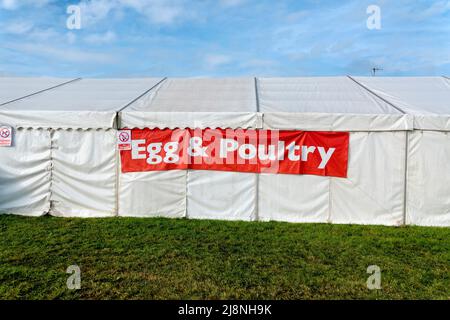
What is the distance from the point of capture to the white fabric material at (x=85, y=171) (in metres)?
6.71

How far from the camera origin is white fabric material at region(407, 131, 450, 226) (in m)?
6.21

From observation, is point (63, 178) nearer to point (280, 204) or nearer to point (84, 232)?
Answer: point (84, 232)

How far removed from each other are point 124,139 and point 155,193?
127cm

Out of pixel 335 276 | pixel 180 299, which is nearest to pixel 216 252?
pixel 180 299

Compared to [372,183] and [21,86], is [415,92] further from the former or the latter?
[21,86]

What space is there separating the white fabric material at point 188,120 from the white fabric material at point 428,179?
3.08 meters

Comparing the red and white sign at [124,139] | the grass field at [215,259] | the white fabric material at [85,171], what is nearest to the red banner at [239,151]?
the red and white sign at [124,139]

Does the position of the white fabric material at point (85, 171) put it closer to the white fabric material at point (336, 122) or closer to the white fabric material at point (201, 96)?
the white fabric material at point (201, 96)

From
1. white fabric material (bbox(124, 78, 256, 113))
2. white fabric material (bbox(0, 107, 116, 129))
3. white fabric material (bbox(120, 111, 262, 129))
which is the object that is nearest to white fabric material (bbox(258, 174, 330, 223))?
white fabric material (bbox(120, 111, 262, 129))

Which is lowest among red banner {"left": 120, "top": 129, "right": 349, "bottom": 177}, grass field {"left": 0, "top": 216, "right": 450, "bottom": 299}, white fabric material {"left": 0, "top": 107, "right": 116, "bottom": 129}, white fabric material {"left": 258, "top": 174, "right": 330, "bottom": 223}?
grass field {"left": 0, "top": 216, "right": 450, "bottom": 299}

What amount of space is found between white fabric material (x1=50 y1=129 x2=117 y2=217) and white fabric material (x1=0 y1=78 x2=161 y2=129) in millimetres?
239

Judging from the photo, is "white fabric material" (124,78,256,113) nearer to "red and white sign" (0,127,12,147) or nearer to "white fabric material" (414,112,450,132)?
"red and white sign" (0,127,12,147)

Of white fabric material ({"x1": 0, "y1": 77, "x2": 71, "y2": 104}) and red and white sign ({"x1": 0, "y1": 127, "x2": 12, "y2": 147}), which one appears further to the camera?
white fabric material ({"x1": 0, "y1": 77, "x2": 71, "y2": 104})
